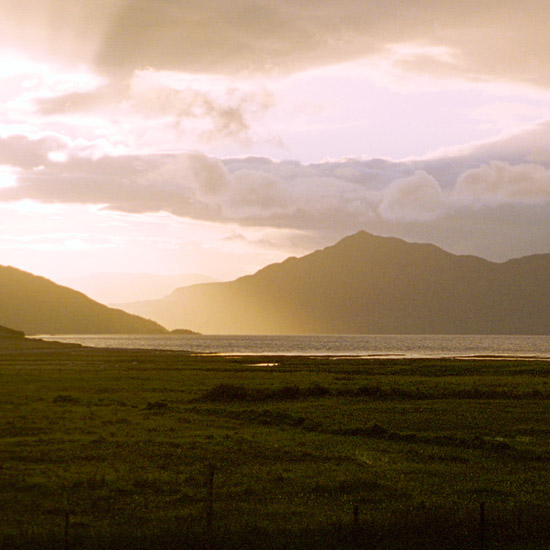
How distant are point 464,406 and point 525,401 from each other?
7.56 meters

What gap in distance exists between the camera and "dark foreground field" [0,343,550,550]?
22.2 meters

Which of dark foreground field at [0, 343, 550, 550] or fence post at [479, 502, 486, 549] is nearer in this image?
fence post at [479, 502, 486, 549]

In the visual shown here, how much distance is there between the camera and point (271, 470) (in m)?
31.5

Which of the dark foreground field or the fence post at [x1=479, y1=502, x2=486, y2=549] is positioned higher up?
the fence post at [x1=479, y1=502, x2=486, y2=549]

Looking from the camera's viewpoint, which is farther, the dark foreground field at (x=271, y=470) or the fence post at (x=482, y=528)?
the dark foreground field at (x=271, y=470)

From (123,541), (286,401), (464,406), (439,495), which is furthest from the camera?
(286,401)

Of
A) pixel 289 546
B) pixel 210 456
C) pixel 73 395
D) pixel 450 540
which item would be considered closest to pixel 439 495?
pixel 450 540

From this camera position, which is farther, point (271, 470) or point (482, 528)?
point (271, 470)

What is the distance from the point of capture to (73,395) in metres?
61.0

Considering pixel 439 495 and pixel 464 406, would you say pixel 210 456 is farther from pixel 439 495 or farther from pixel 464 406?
pixel 464 406

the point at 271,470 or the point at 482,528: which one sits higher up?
the point at 482,528

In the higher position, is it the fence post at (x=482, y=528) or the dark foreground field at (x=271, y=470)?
the fence post at (x=482, y=528)

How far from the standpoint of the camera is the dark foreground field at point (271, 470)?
22156mm

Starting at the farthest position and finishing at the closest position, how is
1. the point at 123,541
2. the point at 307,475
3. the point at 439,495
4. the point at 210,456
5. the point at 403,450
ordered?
the point at 403,450 < the point at 210,456 < the point at 307,475 < the point at 439,495 < the point at 123,541
